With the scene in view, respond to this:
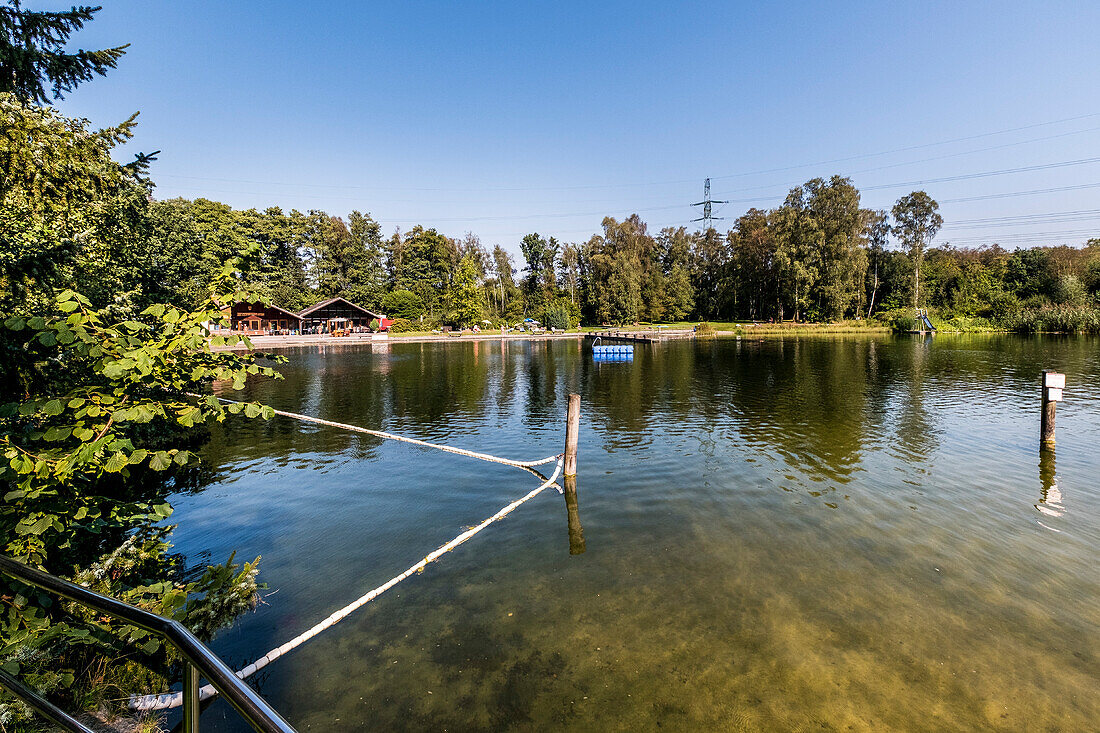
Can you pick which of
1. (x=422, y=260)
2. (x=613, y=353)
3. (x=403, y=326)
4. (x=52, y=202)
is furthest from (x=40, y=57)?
(x=422, y=260)

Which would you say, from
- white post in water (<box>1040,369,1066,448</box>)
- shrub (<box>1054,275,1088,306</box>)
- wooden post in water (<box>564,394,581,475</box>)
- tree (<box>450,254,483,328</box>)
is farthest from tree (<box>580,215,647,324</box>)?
wooden post in water (<box>564,394,581,475</box>)

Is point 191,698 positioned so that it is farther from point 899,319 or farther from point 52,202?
point 899,319

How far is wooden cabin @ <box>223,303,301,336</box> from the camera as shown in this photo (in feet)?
225

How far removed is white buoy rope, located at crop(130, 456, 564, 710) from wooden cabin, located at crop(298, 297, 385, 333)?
71.4 meters

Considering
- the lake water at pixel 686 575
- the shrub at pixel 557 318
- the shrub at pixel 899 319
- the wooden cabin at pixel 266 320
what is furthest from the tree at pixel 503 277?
the lake water at pixel 686 575

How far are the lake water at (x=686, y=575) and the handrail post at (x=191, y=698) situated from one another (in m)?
4.27

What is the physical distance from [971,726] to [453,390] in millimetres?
25008

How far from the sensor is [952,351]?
144 ft

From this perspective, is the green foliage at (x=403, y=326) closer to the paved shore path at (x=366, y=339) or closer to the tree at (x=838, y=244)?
the paved shore path at (x=366, y=339)

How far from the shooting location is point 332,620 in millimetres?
6168

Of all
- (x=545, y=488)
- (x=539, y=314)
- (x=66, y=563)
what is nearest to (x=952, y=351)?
(x=545, y=488)

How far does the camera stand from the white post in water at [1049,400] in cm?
1302

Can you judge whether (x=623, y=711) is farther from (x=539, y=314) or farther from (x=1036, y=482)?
(x=539, y=314)

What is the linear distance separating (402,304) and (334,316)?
12.1 metres
